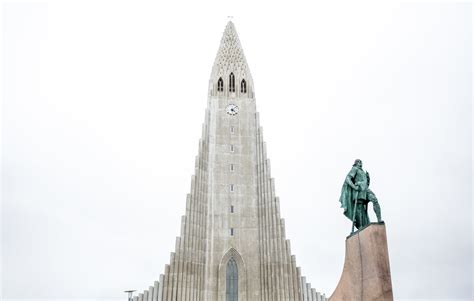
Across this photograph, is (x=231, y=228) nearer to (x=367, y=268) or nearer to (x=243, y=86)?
(x=243, y=86)

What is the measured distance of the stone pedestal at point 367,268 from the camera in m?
12.1

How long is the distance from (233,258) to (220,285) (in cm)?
230

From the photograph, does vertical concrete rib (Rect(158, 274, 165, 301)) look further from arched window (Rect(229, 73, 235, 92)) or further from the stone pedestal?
arched window (Rect(229, 73, 235, 92))

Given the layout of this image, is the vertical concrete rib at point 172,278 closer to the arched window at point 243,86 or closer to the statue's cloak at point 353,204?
the arched window at point 243,86

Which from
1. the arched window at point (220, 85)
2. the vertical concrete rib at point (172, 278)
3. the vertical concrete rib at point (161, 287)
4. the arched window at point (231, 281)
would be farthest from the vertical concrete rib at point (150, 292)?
the arched window at point (220, 85)

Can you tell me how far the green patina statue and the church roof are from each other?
89.0 feet

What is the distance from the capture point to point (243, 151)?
3656 cm

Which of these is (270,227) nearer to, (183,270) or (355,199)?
(183,270)

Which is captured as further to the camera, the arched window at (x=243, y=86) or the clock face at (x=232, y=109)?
the arched window at (x=243, y=86)

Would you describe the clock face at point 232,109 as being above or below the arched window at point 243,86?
below

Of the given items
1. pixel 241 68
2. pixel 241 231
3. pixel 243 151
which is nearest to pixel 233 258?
pixel 241 231

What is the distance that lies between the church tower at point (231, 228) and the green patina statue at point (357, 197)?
17732 millimetres

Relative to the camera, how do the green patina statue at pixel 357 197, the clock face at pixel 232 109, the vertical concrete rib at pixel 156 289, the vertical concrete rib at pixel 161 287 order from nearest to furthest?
the green patina statue at pixel 357 197, the vertical concrete rib at pixel 161 287, the vertical concrete rib at pixel 156 289, the clock face at pixel 232 109

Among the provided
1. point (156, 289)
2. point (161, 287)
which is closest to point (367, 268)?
point (161, 287)
